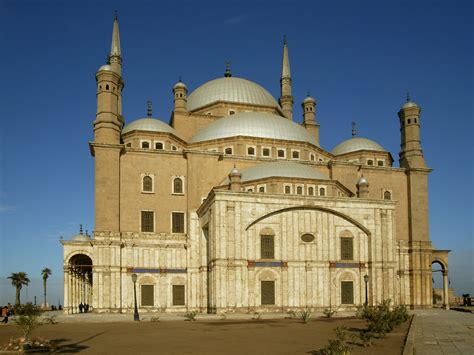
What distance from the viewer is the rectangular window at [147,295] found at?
145 feet

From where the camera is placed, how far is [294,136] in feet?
174

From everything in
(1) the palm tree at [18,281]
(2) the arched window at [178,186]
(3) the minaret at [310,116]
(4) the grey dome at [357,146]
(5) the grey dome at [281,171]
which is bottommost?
(1) the palm tree at [18,281]

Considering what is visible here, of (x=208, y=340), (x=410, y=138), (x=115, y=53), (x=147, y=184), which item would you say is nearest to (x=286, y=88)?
(x=410, y=138)

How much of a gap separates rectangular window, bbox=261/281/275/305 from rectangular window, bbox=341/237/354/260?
20.2ft

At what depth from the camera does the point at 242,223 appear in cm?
4128

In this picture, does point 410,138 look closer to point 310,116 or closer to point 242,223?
point 310,116

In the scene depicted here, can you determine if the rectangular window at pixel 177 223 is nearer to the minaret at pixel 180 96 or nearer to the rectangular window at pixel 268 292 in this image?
the rectangular window at pixel 268 292

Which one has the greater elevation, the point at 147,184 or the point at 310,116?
the point at 310,116

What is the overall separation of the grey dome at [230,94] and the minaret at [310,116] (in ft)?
10.4

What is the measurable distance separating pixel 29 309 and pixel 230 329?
349 inches

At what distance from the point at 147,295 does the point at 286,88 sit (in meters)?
31.0

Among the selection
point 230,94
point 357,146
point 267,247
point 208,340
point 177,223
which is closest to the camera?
point 208,340

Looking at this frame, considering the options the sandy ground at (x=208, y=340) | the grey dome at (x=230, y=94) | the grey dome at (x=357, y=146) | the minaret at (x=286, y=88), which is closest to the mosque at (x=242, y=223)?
the grey dome at (x=357, y=146)

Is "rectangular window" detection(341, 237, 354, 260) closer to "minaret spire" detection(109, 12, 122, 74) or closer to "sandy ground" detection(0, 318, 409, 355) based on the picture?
"sandy ground" detection(0, 318, 409, 355)
